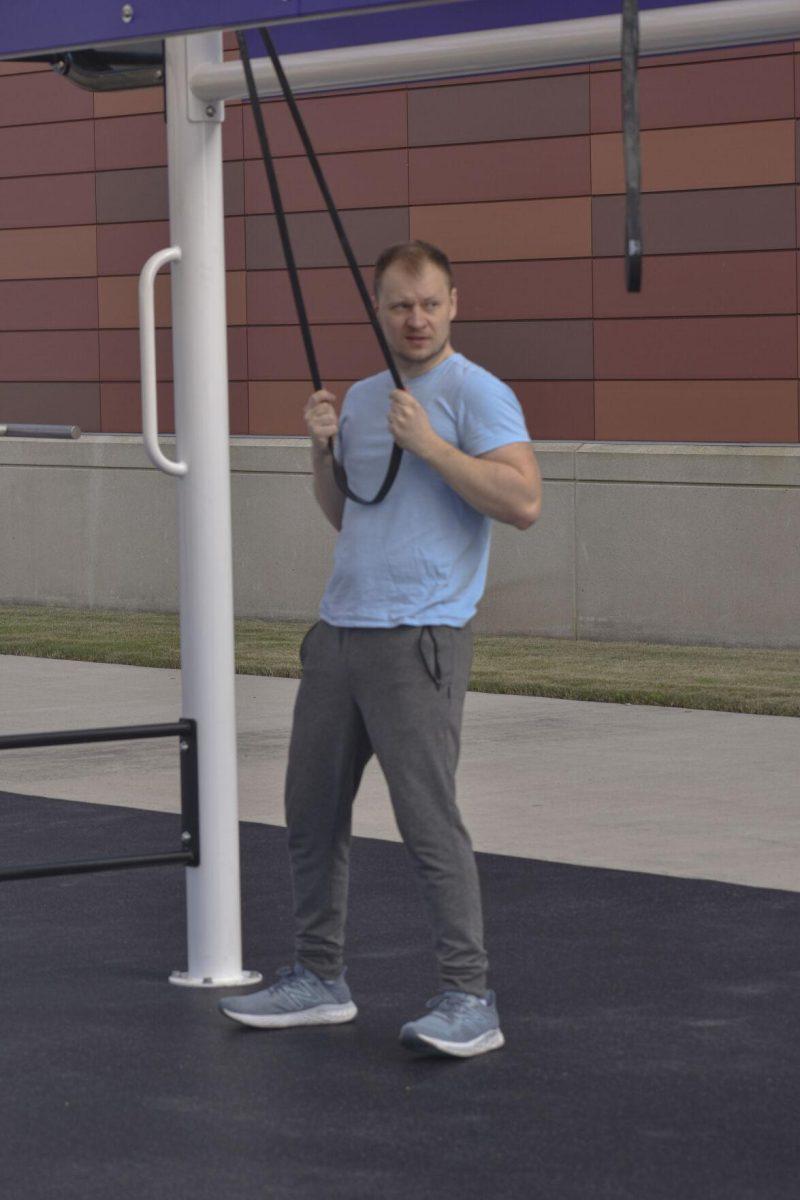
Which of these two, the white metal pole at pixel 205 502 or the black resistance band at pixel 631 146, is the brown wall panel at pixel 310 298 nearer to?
the white metal pole at pixel 205 502

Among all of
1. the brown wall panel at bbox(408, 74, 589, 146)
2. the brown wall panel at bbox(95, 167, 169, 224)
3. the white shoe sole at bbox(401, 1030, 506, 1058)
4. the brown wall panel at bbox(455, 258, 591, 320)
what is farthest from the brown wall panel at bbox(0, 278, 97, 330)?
the white shoe sole at bbox(401, 1030, 506, 1058)

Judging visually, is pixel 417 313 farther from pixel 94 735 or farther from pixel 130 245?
pixel 130 245

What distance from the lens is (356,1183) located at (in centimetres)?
455

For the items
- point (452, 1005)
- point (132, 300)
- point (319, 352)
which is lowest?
point (452, 1005)

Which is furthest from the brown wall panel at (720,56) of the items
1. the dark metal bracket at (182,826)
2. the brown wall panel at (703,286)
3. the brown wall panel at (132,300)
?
the dark metal bracket at (182,826)

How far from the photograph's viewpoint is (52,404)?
747 inches

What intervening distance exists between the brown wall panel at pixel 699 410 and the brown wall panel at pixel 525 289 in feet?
2.09

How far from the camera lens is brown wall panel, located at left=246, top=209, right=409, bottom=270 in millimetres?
16984

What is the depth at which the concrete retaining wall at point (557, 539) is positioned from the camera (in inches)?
586

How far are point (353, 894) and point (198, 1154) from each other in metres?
2.62

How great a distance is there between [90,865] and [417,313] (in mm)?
1837

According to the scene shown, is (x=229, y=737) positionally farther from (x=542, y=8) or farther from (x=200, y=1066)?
(x=542, y=8)

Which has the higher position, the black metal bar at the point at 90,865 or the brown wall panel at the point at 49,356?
the brown wall panel at the point at 49,356

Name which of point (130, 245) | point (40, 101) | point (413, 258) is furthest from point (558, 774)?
point (40, 101)
